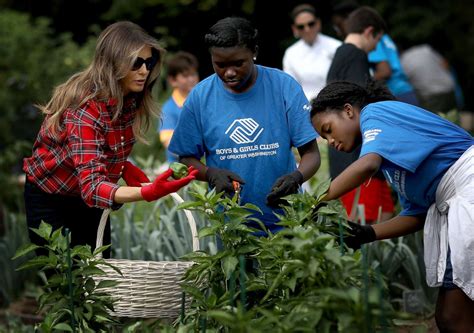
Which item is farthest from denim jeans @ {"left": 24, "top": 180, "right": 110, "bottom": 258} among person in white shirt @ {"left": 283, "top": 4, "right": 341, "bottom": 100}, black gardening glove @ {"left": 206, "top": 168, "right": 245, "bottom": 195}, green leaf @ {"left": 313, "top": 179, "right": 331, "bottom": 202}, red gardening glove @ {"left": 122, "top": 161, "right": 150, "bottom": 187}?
person in white shirt @ {"left": 283, "top": 4, "right": 341, "bottom": 100}

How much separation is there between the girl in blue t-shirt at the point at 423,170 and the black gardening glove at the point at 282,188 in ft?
0.70

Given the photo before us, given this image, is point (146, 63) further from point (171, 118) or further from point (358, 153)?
point (171, 118)

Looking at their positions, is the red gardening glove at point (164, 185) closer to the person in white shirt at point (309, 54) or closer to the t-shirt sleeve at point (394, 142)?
the t-shirt sleeve at point (394, 142)

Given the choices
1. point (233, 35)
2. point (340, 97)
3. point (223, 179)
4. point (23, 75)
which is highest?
point (23, 75)

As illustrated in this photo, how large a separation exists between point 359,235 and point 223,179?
60 centimetres

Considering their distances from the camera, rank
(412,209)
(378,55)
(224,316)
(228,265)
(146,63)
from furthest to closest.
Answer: (378,55) → (146,63) → (412,209) → (228,265) → (224,316)

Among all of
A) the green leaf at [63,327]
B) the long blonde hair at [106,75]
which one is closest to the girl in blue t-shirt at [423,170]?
the long blonde hair at [106,75]

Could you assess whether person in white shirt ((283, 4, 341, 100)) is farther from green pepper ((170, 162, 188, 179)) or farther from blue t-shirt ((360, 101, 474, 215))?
green pepper ((170, 162, 188, 179))

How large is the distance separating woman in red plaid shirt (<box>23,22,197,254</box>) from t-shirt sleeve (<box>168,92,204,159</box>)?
136 millimetres

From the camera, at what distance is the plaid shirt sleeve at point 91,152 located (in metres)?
3.87

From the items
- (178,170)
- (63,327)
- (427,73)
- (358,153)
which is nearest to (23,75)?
(427,73)

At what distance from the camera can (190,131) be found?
14.2 ft

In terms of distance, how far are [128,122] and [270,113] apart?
0.61 meters

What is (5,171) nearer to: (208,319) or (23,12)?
(23,12)
